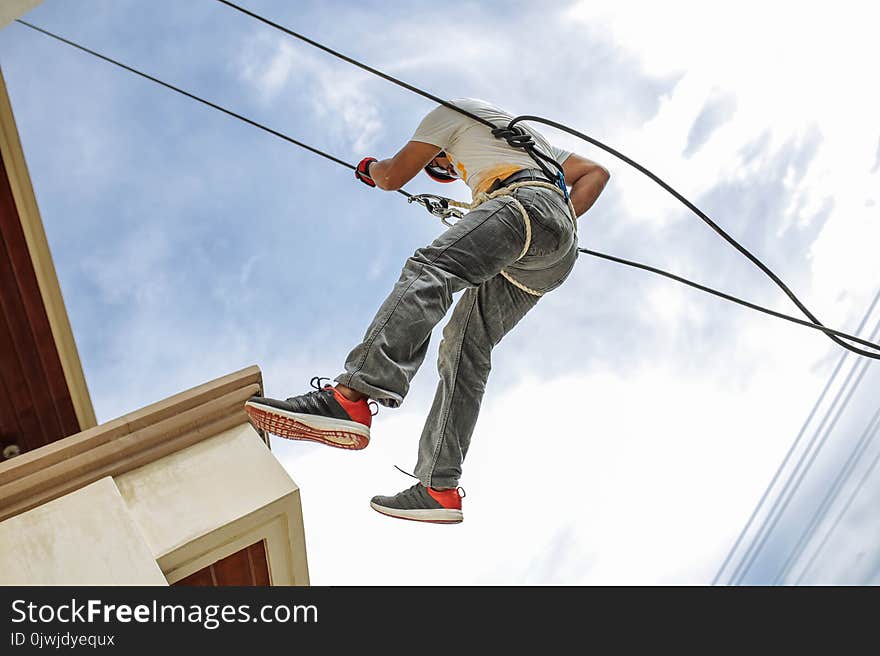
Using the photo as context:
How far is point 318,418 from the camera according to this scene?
2041 millimetres

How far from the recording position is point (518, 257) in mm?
2312

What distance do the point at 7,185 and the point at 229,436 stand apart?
1580 mm

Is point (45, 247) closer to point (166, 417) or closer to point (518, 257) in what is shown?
point (166, 417)

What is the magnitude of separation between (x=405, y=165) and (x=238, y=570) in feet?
5.45

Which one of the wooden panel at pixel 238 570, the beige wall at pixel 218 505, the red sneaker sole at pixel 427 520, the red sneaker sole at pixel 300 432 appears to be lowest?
the red sneaker sole at pixel 427 520

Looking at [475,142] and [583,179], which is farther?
[583,179]

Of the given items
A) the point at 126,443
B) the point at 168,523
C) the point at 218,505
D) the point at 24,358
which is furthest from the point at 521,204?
the point at 24,358

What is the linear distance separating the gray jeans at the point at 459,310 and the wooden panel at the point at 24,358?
2284mm

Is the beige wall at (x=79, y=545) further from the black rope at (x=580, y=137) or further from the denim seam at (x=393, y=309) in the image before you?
the black rope at (x=580, y=137)

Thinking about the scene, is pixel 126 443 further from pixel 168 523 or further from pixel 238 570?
pixel 238 570

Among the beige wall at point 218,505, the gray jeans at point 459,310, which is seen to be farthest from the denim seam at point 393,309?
the beige wall at point 218,505

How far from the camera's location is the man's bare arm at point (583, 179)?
8.69 ft

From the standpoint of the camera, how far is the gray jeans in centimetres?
211
